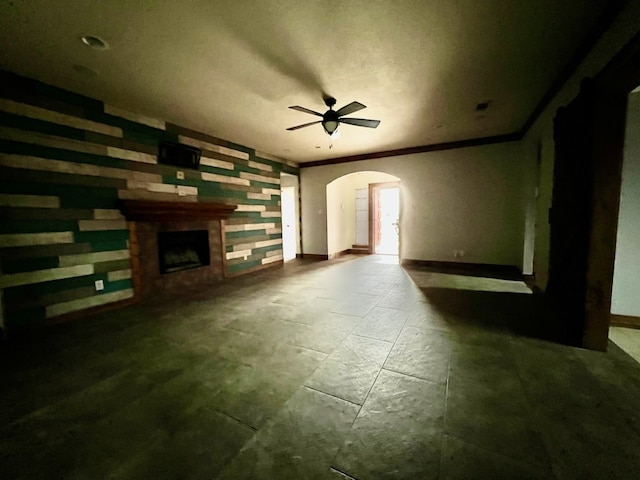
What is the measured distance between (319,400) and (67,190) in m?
3.60

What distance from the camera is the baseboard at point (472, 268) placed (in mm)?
4637

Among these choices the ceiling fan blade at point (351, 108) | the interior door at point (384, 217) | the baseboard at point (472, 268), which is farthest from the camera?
the interior door at point (384, 217)

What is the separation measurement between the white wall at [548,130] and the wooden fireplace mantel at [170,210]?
4774 mm

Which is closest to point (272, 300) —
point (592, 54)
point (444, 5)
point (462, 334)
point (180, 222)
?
point (180, 222)

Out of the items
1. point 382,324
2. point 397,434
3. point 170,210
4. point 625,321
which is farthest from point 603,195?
point 170,210

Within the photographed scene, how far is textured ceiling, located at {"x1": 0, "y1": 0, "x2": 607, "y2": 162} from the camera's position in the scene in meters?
1.84

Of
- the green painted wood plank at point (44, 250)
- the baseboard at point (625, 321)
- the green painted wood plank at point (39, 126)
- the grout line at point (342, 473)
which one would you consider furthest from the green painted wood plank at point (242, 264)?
the baseboard at point (625, 321)

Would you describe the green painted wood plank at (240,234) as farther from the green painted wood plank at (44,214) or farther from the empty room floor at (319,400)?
the empty room floor at (319,400)

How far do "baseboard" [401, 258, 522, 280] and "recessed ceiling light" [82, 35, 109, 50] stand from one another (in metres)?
5.76

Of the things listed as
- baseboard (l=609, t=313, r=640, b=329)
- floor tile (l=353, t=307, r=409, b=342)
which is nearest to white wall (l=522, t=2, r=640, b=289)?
baseboard (l=609, t=313, r=640, b=329)

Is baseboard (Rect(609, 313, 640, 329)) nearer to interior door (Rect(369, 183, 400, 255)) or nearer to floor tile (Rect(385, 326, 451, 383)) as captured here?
floor tile (Rect(385, 326, 451, 383))

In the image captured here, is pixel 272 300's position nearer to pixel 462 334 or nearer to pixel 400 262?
pixel 462 334

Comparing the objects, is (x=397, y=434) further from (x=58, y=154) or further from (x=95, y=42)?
(x=58, y=154)

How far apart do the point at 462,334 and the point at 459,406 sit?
3.37 ft
